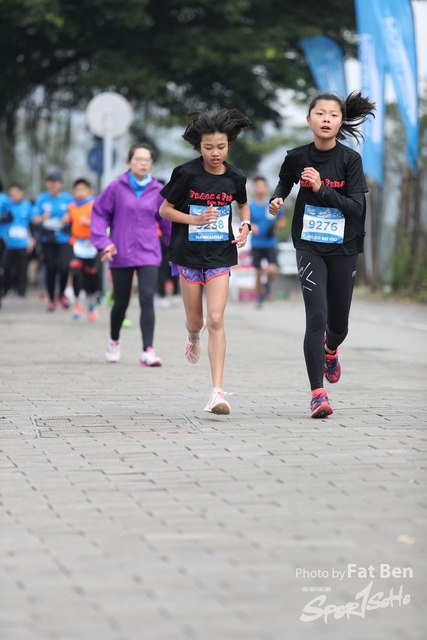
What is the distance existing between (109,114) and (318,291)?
13132 mm

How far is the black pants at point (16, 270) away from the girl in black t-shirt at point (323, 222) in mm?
14271

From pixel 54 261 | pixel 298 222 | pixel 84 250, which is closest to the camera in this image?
pixel 298 222

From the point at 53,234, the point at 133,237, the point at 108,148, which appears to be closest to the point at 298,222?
the point at 133,237

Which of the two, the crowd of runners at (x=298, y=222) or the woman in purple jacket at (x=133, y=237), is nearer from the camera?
the crowd of runners at (x=298, y=222)

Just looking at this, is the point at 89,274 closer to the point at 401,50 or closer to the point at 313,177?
the point at 401,50

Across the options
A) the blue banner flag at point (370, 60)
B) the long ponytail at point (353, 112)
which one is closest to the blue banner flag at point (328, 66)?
the blue banner flag at point (370, 60)

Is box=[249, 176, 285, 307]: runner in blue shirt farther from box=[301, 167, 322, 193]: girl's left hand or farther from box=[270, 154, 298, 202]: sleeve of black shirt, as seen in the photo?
box=[301, 167, 322, 193]: girl's left hand

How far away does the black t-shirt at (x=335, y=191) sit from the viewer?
7594mm

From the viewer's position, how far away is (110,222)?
1140cm

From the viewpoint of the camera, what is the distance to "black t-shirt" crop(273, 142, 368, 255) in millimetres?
7594

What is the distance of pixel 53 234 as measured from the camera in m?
18.7

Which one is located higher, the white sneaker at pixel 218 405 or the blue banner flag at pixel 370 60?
the blue banner flag at pixel 370 60

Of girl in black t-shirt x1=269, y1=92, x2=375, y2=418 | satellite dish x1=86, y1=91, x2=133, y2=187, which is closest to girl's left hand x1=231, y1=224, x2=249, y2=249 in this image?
girl in black t-shirt x1=269, y1=92, x2=375, y2=418

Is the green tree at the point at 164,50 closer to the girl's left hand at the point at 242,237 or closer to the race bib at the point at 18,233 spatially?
the race bib at the point at 18,233
